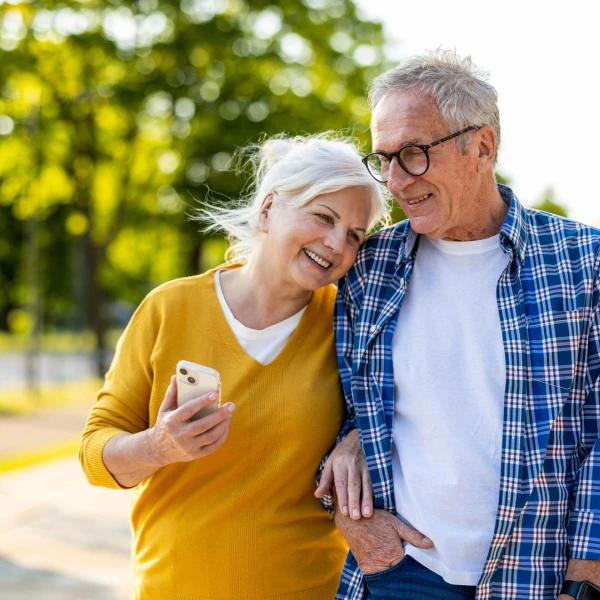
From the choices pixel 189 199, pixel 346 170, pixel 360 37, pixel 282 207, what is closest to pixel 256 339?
pixel 282 207

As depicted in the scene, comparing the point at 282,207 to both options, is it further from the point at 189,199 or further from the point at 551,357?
the point at 189,199

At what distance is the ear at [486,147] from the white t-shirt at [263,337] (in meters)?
0.78

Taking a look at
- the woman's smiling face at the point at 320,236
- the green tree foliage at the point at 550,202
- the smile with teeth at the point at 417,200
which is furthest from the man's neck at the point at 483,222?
the green tree foliage at the point at 550,202

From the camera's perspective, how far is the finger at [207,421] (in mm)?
2180

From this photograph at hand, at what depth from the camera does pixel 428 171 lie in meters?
2.39

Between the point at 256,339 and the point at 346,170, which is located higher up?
the point at 346,170

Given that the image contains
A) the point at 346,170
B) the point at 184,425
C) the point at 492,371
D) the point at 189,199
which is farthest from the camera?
the point at 189,199

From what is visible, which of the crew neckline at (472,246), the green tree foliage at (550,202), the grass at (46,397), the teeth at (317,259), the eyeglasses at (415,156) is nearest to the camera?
the eyeglasses at (415,156)

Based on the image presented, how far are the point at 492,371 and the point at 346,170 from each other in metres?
0.78

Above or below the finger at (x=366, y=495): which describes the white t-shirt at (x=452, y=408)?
above

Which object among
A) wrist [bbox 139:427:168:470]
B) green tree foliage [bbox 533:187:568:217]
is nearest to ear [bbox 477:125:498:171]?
wrist [bbox 139:427:168:470]

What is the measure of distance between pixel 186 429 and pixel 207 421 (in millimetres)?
60

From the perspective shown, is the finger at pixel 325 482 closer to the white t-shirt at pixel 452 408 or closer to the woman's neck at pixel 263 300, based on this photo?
the white t-shirt at pixel 452 408

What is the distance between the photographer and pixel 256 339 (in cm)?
266
